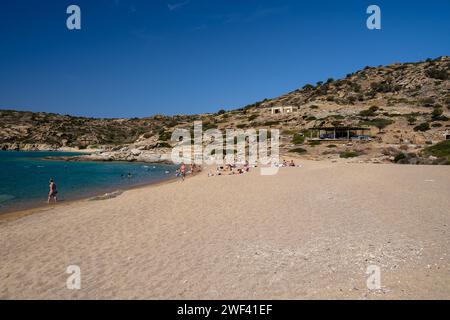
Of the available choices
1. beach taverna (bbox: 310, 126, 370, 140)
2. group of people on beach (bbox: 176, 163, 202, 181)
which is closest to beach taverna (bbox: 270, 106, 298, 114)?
beach taverna (bbox: 310, 126, 370, 140)

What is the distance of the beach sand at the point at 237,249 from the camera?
18.7 ft

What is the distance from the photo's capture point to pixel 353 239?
807 cm

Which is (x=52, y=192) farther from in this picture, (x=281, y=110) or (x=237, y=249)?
(x=281, y=110)

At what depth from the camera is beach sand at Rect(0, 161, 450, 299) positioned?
224 inches

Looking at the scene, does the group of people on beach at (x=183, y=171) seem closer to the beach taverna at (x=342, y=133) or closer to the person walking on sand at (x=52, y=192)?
the person walking on sand at (x=52, y=192)

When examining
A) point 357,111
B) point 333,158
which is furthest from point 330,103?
point 333,158

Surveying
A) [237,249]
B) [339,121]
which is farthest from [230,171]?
[339,121]

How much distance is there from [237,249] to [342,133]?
43.6 m

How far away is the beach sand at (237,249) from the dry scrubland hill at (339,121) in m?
22.0

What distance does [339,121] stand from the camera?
177 ft

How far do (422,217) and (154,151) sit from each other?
2054 inches

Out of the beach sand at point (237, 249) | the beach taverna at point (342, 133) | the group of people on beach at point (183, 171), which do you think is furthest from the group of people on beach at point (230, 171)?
the beach taverna at point (342, 133)
